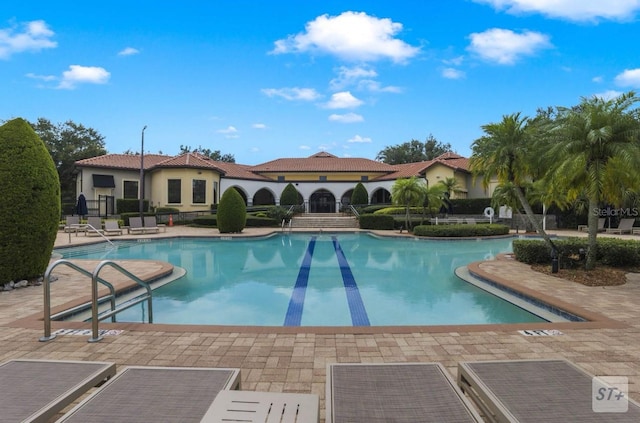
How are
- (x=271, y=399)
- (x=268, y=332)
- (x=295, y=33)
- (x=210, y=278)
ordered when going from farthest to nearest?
(x=295, y=33)
(x=210, y=278)
(x=268, y=332)
(x=271, y=399)

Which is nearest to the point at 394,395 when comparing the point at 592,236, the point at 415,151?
the point at 592,236

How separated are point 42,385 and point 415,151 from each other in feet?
193

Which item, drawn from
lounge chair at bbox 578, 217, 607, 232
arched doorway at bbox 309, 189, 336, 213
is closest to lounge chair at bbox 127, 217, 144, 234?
arched doorway at bbox 309, 189, 336, 213

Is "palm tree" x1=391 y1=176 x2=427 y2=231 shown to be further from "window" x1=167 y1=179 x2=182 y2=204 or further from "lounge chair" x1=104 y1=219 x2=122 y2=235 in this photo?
"window" x1=167 y1=179 x2=182 y2=204

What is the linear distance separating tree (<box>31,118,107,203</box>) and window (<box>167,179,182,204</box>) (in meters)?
15.3

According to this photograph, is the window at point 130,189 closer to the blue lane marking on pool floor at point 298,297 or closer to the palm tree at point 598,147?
the blue lane marking on pool floor at point 298,297

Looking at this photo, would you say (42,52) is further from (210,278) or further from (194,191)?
(210,278)

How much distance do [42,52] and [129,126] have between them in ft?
29.8

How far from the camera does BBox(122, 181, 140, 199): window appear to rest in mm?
31203

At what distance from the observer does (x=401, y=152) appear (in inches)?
2267

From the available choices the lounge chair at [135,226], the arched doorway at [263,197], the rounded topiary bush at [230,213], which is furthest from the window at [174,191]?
the arched doorway at [263,197]

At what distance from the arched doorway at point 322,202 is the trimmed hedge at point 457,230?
66.6 ft

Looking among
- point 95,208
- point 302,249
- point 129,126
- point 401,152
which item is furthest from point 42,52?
point 401,152

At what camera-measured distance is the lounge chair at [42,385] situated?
2.26 m
